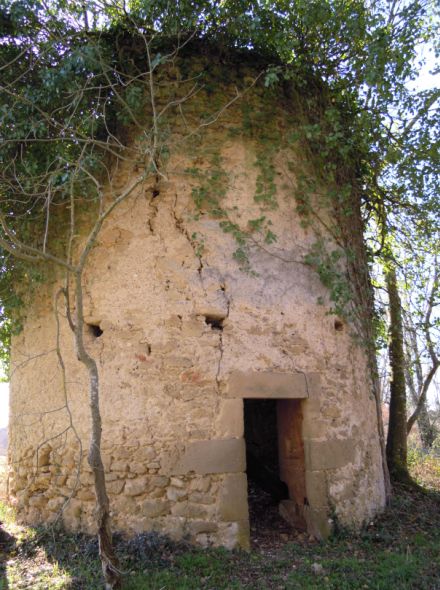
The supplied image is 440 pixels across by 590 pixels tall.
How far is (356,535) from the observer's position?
562cm

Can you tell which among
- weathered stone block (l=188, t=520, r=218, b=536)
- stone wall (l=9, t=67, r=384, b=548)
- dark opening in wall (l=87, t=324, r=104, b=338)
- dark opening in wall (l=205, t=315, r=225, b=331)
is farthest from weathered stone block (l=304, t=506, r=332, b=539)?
dark opening in wall (l=87, t=324, r=104, b=338)

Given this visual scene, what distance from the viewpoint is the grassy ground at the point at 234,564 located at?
4402mm

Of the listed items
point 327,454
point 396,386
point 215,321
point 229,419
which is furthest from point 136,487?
point 396,386

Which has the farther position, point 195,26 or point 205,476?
point 195,26

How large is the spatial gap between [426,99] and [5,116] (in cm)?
472

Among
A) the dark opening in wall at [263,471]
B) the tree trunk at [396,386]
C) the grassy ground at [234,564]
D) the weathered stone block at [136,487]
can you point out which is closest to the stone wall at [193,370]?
the weathered stone block at [136,487]

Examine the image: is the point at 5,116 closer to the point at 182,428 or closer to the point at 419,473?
the point at 182,428

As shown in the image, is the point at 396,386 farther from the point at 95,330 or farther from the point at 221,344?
the point at 95,330

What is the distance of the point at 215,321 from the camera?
576 cm

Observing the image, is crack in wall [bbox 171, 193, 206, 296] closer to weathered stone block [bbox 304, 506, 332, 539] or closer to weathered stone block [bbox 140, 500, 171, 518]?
weathered stone block [bbox 140, 500, 171, 518]

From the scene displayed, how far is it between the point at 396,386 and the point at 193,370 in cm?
460

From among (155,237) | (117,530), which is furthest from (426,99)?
(117,530)

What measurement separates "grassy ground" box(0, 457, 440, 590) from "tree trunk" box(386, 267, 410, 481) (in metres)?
2.76

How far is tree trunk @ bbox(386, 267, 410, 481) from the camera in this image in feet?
27.9
